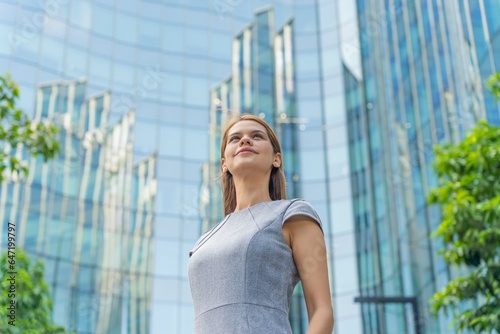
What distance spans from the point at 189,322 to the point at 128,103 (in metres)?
10.4

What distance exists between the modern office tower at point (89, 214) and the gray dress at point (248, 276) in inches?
1086

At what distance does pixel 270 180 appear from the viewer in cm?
280

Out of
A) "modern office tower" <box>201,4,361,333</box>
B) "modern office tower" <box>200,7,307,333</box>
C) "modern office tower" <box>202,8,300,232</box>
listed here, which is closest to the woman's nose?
"modern office tower" <box>201,4,361,333</box>

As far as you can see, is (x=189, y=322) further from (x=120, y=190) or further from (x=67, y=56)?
(x=67, y=56)

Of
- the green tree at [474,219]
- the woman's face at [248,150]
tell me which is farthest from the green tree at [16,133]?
the woman's face at [248,150]

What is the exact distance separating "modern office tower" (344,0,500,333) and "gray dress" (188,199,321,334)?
45.9 ft

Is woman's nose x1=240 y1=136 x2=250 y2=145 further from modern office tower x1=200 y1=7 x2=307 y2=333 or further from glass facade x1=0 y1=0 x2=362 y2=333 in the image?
modern office tower x1=200 y1=7 x2=307 y2=333

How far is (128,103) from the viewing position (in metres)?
34.2

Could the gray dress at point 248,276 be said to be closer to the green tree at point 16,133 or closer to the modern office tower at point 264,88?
the green tree at point 16,133

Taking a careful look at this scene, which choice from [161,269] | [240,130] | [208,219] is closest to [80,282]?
[161,269]

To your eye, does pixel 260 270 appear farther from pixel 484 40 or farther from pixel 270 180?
pixel 484 40

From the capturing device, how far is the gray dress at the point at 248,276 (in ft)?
7.28

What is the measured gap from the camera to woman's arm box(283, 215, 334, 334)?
2.24m

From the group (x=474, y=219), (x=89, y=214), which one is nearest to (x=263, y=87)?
(x=89, y=214)
